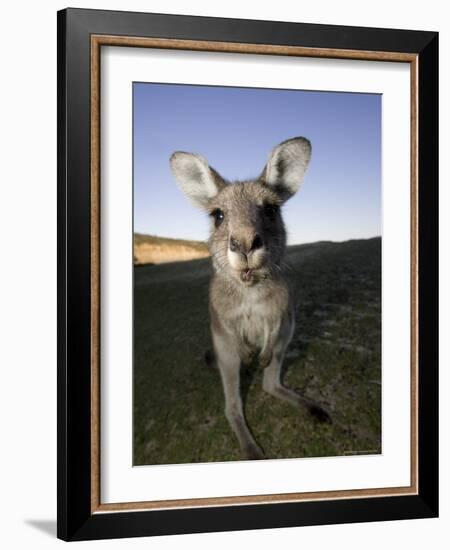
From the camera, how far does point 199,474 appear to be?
271cm

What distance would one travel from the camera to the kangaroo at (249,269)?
2.75 m

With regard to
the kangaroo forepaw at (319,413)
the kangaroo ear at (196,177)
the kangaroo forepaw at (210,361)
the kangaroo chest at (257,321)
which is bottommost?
the kangaroo forepaw at (319,413)

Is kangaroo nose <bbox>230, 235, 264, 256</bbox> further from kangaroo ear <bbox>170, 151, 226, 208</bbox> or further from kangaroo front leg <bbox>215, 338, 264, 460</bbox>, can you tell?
kangaroo front leg <bbox>215, 338, 264, 460</bbox>

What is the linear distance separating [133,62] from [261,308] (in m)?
1.04

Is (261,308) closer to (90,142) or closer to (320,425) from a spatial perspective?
(320,425)

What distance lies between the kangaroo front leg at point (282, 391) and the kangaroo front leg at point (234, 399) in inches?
4.8

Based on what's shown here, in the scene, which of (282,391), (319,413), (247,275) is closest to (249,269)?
(247,275)

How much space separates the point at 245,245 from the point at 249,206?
0.17 metres

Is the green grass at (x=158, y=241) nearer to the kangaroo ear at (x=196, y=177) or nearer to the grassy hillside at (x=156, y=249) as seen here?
the grassy hillside at (x=156, y=249)

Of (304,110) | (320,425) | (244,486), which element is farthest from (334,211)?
(244,486)

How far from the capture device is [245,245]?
9.03ft

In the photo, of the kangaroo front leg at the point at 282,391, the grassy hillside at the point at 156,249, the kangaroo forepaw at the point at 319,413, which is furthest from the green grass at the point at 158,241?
the kangaroo forepaw at the point at 319,413

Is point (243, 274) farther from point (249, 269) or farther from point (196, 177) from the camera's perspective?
point (196, 177)

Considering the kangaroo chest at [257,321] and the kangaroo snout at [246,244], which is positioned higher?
the kangaroo snout at [246,244]
